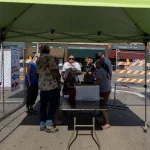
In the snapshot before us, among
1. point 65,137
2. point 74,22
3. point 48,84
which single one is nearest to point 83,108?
point 65,137

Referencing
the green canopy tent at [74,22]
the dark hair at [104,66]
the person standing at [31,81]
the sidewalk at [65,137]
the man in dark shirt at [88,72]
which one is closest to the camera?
the sidewalk at [65,137]

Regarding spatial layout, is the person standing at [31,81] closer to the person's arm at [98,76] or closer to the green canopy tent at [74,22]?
the green canopy tent at [74,22]

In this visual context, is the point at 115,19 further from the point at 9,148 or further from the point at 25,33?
the point at 9,148

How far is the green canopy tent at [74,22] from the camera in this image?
6129 millimetres

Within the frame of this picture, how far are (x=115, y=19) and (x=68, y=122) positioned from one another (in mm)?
2907

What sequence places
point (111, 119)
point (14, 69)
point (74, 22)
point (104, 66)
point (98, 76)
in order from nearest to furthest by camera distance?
point (98, 76), point (104, 66), point (74, 22), point (111, 119), point (14, 69)

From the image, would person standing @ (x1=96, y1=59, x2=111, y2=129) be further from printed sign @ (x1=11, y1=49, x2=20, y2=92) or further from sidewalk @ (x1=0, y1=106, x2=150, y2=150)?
printed sign @ (x1=11, y1=49, x2=20, y2=92)

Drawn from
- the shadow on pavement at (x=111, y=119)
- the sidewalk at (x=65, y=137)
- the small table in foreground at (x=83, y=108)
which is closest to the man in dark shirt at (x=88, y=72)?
the shadow on pavement at (x=111, y=119)

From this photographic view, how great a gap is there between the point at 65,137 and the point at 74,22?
2.84 meters

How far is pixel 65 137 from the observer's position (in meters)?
6.12

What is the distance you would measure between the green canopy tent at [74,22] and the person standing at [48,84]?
928 millimetres

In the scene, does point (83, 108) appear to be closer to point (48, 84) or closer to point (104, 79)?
point (48, 84)

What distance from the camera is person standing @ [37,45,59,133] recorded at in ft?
20.4

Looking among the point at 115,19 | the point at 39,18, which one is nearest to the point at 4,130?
the point at 39,18
